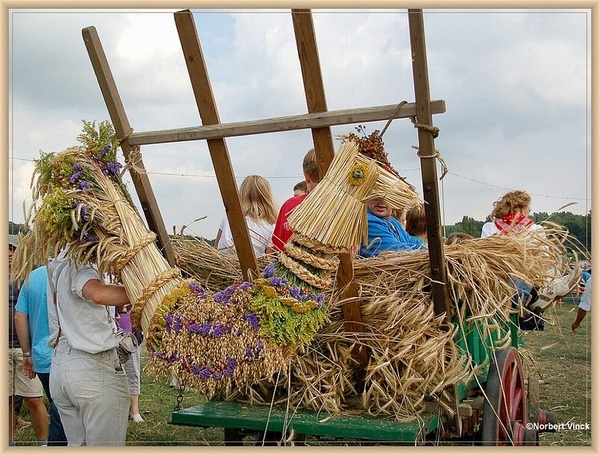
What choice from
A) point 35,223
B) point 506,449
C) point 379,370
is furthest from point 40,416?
point 506,449

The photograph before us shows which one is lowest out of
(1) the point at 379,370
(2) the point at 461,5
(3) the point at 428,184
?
(1) the point at 379,370

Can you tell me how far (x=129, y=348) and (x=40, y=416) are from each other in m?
2.30

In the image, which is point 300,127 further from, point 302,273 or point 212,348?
point 212,348

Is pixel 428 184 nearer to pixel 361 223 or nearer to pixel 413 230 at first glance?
pixel 361 223

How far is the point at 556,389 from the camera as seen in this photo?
250 inches

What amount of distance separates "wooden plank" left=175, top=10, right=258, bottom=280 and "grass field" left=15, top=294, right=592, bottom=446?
1.58m

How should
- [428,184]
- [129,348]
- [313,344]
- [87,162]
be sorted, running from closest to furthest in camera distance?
1. [428,184]
2. [87,162]
3. [313,344]
4. [129,348]

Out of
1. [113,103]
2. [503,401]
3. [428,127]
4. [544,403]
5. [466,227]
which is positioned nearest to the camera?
[428,127]

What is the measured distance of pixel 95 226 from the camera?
8.79ft

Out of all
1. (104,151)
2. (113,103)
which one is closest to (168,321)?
(104,151)

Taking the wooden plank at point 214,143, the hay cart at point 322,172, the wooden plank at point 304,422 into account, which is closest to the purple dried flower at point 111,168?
the hay cart at point 322,172

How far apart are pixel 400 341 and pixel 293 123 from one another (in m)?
1.00

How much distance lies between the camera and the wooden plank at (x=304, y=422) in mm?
2508

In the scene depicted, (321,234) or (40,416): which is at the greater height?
(321,234)
